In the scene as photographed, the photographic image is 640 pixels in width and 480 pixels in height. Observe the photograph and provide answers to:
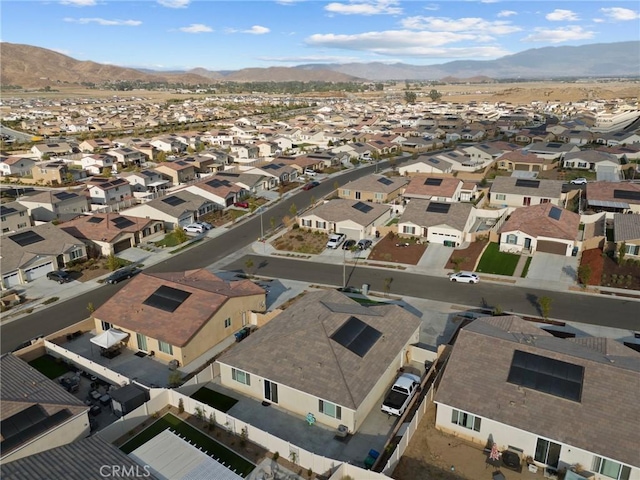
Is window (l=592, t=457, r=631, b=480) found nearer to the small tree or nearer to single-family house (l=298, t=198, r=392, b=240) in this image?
the small tree

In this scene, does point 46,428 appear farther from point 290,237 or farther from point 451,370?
point 290,237

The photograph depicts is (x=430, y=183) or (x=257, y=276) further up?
(x=430, y=183)

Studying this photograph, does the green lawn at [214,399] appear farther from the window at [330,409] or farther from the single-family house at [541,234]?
the single-family house at [541,234]

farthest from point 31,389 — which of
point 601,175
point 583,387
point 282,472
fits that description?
point 601,175

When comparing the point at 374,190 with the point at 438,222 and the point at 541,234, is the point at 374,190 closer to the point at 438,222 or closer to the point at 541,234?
the point at 438,222

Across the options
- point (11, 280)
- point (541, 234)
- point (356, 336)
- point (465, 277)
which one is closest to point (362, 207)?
point (465, 277)

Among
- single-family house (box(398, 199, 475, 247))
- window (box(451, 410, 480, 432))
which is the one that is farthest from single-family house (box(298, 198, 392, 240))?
window (box(451, 410, 480, 432))
